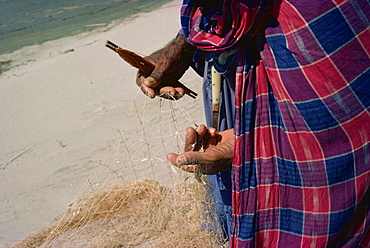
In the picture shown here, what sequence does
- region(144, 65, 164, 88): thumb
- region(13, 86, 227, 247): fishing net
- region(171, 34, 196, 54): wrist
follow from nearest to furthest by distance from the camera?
1. region(144, 65, 164, 88): thumb
2. region(171, 34, 196, 54): wrist
3. region(13, 86, 227, 247): fishing net

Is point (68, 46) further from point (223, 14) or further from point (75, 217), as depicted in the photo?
point (223, 14)

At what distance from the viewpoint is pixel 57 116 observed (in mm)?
4633

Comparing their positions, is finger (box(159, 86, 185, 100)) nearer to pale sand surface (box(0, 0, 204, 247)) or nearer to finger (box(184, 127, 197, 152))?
finger (box(184, 127, 197, 152))

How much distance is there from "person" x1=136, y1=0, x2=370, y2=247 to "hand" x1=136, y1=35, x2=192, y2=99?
360 millimetres

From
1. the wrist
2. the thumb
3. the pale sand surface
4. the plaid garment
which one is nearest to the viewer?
the plaid garment

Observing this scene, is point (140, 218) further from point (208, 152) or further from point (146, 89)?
point (208, 152)

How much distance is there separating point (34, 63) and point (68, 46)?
2.76ft

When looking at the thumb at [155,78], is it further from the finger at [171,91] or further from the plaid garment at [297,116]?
the plaid garment at [297,116]

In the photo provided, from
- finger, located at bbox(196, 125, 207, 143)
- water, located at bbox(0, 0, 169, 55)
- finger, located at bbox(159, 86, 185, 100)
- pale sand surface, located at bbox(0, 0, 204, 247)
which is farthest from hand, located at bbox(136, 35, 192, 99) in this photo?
water, located at bbox(0, 0, 169, 55)

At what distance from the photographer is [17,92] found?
5352 millimetres

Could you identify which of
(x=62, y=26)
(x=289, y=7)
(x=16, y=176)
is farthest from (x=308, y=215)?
(x=62, y=26)

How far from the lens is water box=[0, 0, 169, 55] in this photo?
8.23m

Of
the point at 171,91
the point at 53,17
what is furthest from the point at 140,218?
the point at 53,17

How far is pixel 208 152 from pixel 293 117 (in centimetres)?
35
